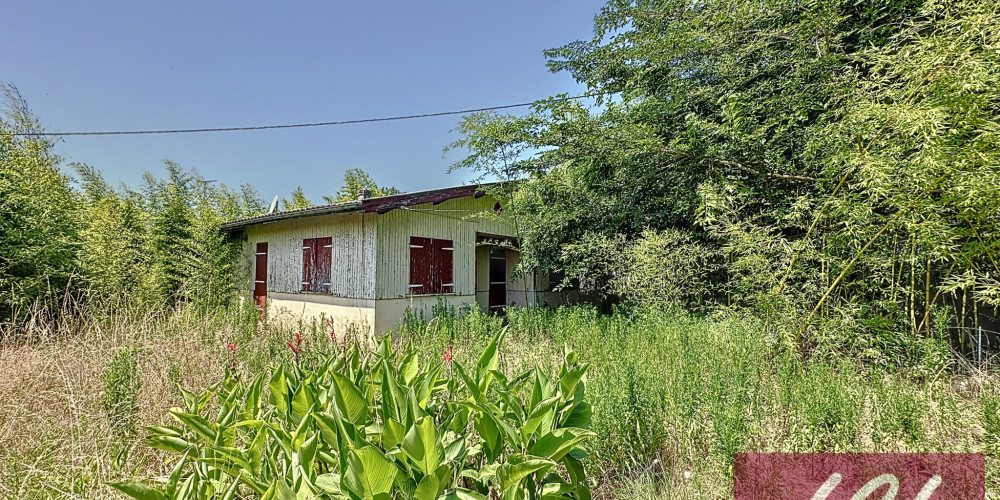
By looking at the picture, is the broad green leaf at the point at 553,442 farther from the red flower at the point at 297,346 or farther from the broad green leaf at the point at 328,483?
the red flower at the point at 297,346

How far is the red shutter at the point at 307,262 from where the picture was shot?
760 cm

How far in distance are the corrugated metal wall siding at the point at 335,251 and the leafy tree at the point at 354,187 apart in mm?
10144

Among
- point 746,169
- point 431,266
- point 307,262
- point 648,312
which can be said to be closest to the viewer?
point 746,169

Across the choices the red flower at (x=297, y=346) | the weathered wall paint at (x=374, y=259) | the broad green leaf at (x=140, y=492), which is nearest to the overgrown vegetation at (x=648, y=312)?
the broad green leaf at (x=140, y=492)

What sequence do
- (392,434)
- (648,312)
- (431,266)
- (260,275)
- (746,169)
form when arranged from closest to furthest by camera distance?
1. (392,434)
2. (746,169)
3. (648,312)
4. (431,266)
5. (260,275)

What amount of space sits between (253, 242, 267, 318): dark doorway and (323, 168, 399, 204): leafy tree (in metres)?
9.47

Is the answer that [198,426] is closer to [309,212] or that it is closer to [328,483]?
[328,483]

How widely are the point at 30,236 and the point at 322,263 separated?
3807 mm

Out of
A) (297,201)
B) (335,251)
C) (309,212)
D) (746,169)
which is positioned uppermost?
(297,201)

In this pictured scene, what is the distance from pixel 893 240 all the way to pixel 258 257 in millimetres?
10781

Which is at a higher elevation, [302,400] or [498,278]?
[498,278]

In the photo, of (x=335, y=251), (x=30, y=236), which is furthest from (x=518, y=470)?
(x=30, y=236)

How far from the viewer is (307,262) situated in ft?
25.2

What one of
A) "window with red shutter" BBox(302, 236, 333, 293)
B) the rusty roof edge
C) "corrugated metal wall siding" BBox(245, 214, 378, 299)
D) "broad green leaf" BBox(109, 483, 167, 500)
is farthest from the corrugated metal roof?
"broad green leaf" BBox(109, 483, 167, 500)
